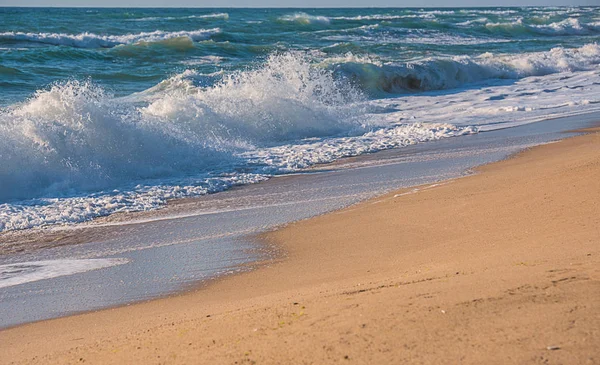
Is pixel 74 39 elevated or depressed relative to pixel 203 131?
elevated

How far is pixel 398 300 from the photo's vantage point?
3.44 meters

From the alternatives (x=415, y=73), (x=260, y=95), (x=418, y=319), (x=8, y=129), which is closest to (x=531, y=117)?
(x=260, y=95)

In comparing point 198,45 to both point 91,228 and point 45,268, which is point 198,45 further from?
point 45,268

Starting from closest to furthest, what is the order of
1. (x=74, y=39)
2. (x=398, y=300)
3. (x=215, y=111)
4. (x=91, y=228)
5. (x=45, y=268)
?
(x=398, y=300)
(x=45, y=268)
(x=91, y=228)
(x=215, y=111)
(x=74, y=39)

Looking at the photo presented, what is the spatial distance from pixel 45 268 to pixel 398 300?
11.2 ft

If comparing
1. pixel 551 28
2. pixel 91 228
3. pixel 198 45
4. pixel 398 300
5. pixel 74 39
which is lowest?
pixel 551 28

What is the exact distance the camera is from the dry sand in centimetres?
293

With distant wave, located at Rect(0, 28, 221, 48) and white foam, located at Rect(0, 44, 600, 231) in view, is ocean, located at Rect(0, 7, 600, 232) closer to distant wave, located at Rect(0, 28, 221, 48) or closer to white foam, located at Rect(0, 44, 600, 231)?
white foam, located at Rect(0, 44, 600, 231)

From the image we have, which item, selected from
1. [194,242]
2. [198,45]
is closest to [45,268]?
[194,242]

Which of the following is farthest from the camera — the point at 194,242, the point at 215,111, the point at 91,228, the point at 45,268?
the point at 215,111

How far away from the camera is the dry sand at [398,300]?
9.60 feet

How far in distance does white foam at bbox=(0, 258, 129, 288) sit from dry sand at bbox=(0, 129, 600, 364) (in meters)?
1.12

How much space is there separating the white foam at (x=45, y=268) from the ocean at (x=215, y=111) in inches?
53.2

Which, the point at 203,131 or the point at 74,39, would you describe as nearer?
the point at 203,131
